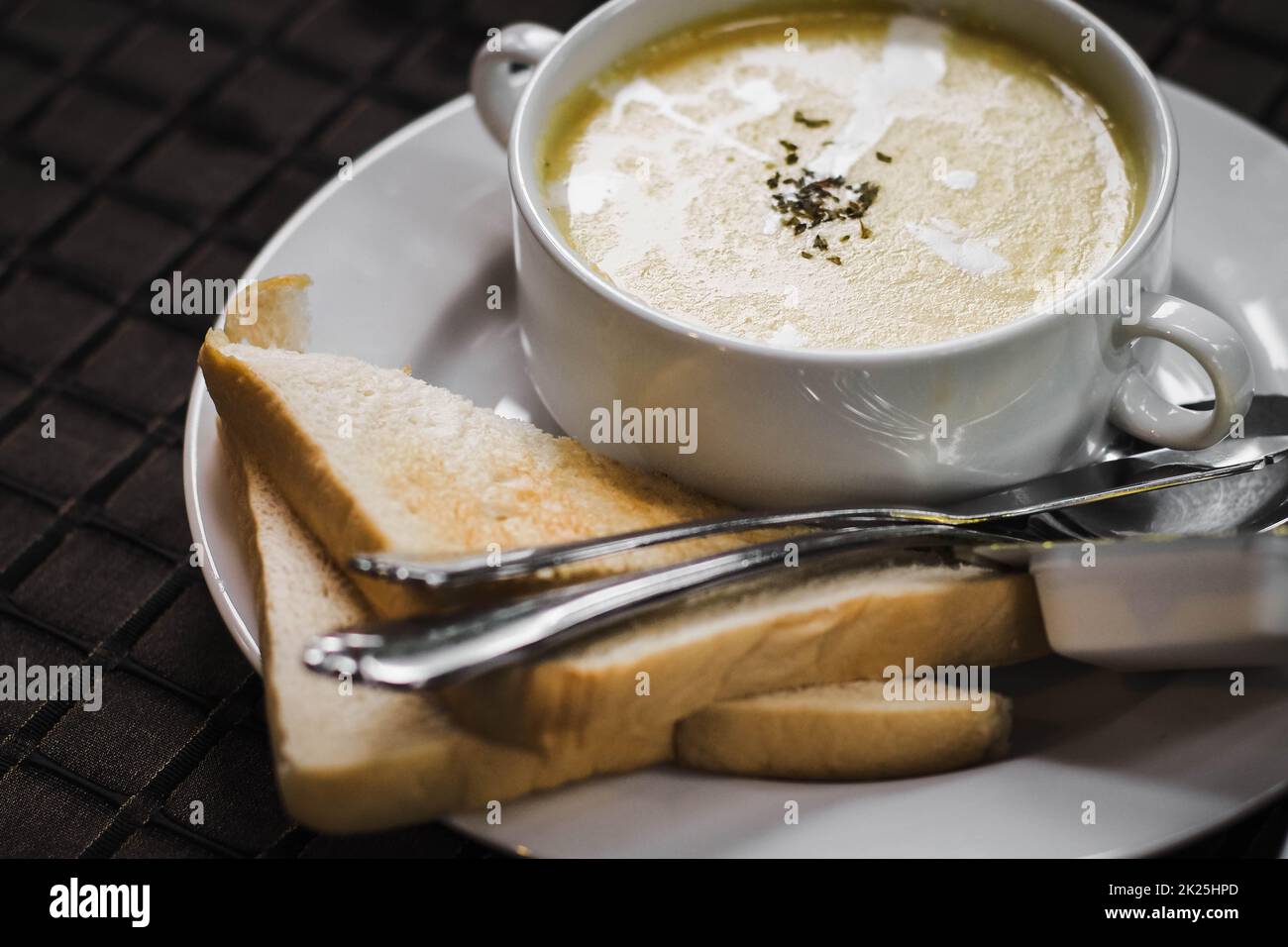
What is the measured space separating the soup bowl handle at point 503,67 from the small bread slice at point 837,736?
3.12 ft

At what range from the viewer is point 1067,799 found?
1.34 m

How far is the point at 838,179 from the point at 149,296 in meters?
1.18

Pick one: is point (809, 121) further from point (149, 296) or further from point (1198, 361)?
point (149, 296)

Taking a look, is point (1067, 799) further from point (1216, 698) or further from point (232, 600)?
point (232, 600)

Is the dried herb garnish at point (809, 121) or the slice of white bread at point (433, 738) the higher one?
the dried herb garnish at point (809, 121)

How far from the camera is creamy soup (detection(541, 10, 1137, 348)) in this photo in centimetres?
163

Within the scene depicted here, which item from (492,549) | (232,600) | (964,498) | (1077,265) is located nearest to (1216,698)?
(964,498)

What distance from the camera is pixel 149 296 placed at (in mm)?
2195

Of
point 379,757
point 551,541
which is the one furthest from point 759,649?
point 379,757

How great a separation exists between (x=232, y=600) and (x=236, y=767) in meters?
0.22

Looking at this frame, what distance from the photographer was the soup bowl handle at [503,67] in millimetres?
1919

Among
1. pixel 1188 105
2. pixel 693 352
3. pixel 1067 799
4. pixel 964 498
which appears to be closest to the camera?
pixel 1067 799

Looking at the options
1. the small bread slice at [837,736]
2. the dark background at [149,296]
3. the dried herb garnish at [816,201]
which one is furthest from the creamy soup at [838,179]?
the dark background at [149,296]

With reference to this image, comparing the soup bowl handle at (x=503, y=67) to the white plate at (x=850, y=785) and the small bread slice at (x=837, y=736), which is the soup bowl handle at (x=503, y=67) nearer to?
the white plate at (x=850, y=785)
